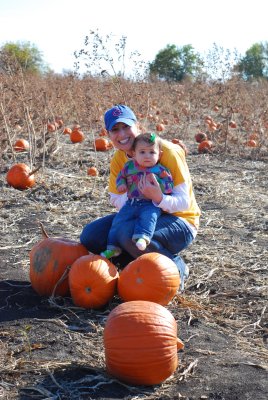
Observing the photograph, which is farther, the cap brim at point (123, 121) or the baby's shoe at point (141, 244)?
the cap brim at point (123, 121)

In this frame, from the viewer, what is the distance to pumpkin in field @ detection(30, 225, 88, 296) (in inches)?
159

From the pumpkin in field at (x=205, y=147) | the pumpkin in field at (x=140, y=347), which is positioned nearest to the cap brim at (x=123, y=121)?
the pumpkin in field at (x=140, y=347)

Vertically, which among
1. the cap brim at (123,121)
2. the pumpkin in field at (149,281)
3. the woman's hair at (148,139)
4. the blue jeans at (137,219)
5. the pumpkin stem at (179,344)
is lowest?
the pumpkin stem at (179,344)

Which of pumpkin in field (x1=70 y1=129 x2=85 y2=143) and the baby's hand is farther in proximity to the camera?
pumpkin in field (x1=70 y1=129 x2=85 y2=143)

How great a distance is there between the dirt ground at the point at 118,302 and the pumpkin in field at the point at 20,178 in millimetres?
133

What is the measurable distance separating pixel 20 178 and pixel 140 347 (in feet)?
15.3

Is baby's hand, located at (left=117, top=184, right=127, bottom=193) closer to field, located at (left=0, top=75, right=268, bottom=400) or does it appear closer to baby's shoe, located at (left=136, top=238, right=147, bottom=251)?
baby's shoe, located at (left=136, top=238, right=147, bottom=251)

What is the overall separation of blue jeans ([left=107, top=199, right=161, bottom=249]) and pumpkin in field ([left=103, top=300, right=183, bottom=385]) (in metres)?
1.02

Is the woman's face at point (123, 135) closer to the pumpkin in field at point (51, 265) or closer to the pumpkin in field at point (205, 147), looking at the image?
the pumpkin in field at point (51, 265)

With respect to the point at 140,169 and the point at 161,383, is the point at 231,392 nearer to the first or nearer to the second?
the point at 161,383

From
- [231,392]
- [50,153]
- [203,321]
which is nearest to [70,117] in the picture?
[50,153]

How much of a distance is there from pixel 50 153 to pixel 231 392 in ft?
22.3

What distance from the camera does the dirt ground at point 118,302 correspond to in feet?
9.46

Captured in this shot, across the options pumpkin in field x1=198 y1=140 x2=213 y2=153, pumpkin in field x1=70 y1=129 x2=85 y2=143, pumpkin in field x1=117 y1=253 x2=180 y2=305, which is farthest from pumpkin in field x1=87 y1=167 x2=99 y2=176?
pumpkin in field x1=117 y1=253 x2=180 y2=305
